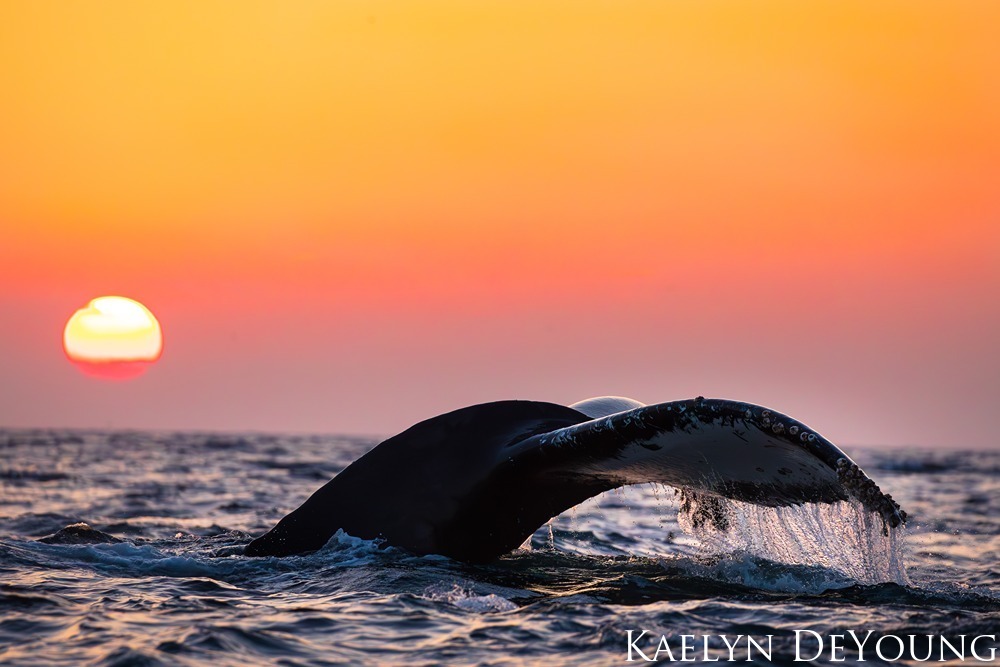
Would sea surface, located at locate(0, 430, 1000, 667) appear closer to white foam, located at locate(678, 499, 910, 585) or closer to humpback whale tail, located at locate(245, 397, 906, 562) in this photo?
white foam, located at locate(678, 499, 910, 585)

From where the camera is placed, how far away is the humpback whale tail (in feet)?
16.0

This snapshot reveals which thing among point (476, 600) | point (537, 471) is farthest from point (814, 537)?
point (476, 600)

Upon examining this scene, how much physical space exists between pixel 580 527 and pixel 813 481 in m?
6.89

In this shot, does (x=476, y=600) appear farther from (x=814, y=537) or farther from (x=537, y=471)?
(x=814, y=537)

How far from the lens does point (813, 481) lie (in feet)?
16.0

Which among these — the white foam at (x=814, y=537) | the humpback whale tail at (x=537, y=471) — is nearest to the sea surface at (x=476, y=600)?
the white foam at (x=814, y=537)

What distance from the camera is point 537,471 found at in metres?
5.75

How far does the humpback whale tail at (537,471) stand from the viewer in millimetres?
4891

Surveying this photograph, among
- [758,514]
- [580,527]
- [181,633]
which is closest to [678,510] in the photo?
[758,514]

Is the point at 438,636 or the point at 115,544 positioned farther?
the point at 115,544

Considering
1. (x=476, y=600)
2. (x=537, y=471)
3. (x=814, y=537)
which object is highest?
(x=537, y=471)

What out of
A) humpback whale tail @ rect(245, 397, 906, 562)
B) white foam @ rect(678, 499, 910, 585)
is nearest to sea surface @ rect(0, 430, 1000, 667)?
white foam @ rect(678, 499, 910, 585)

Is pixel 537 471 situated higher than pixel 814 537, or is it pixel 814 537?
pixel 537 471

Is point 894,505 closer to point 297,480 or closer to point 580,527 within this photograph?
point 580,527
